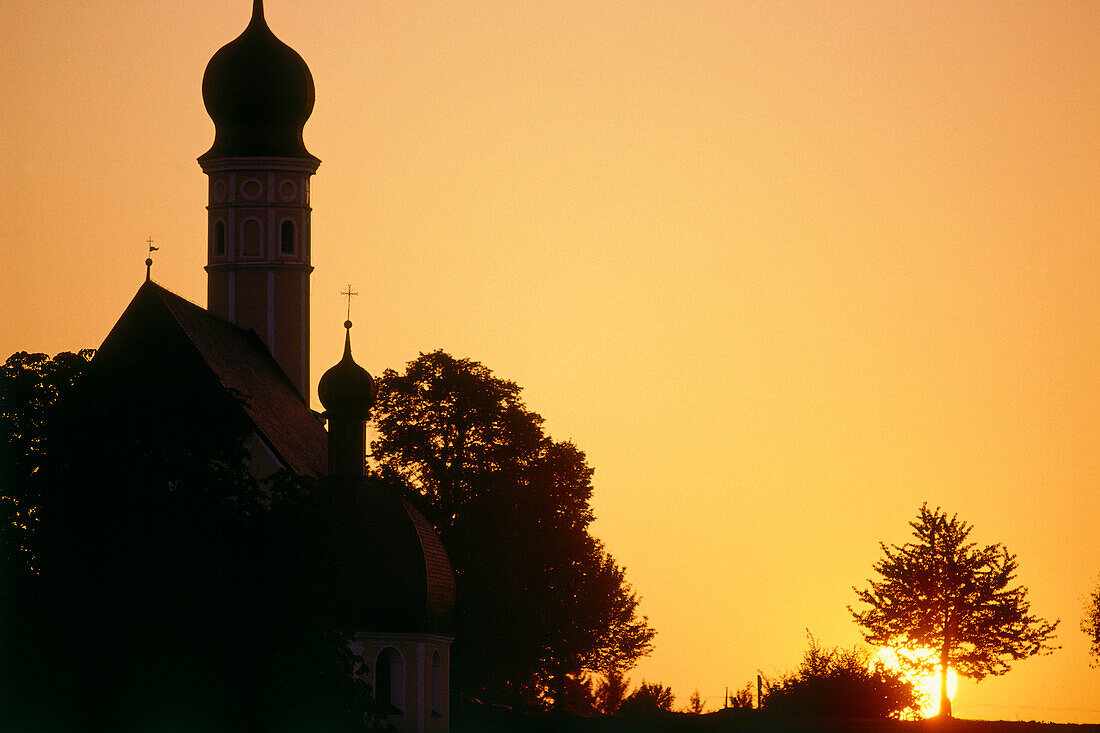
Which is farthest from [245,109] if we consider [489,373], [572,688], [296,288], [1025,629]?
[1025,629]

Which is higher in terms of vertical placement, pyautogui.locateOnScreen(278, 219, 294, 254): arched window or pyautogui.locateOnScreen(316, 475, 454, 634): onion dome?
pyautogui.locateOnScreen(278, 219, 294, 254): arched window

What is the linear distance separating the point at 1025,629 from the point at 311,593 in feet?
94.6

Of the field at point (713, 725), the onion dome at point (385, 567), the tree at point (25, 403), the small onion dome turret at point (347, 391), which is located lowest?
the field at point (713, 725)

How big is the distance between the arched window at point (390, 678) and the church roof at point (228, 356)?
5510 millimetres

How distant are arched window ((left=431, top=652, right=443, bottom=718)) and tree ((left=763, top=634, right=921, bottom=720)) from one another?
845 centimetres

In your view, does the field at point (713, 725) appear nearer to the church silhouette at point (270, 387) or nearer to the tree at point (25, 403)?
the church silhouette at point (270, 387)

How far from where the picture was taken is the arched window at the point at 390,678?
61594 millimetres

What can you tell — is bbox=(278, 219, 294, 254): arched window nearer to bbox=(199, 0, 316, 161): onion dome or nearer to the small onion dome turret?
bbox=(199, 0, 316, 161): onion dome

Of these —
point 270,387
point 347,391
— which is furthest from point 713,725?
point 270,387

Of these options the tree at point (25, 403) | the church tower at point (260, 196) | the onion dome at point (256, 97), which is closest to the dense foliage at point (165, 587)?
the tree at point (25, 403)

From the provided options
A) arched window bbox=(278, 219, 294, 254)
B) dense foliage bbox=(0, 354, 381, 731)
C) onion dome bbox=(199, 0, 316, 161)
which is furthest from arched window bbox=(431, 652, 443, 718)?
onion dome bbox=(199, 0, 316, 161)

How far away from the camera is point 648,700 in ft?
230

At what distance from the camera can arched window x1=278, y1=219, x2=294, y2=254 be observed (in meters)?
81.7

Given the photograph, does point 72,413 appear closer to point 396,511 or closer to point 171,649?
point 171,649
